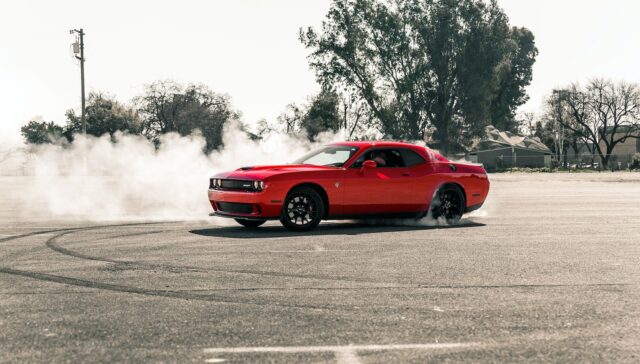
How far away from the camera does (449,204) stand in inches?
527

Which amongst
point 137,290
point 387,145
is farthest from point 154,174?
point 137,290

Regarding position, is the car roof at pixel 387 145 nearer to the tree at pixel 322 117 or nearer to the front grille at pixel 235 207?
the front grille at pixel 235 207

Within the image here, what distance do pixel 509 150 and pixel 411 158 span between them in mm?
83855

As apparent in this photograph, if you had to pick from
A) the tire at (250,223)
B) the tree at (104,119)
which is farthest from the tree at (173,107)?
the tire at (250,223)

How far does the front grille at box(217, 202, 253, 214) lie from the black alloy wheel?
355 cm

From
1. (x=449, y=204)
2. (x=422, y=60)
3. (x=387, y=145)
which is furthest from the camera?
(x=422, y=60)

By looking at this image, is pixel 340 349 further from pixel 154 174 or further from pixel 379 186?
pixel 154 174

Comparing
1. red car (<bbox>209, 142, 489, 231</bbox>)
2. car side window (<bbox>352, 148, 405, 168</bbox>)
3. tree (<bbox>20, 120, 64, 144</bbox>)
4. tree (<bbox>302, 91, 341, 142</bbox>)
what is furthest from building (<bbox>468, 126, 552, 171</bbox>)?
car side window (<bbox>352, 148, 405, 168</bbox>)

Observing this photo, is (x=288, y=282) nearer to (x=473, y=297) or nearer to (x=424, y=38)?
(x=473, y=297)

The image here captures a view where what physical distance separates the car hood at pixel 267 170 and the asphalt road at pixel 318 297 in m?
1.00

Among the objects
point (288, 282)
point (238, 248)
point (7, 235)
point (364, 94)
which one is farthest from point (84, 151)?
point (288, 282)

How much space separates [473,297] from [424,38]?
159 ft

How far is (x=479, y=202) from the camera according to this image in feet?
45.2

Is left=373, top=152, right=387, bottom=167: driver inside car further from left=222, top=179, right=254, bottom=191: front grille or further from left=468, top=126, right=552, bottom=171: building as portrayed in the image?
left=468, top=126, right=552, bottom=171: building
